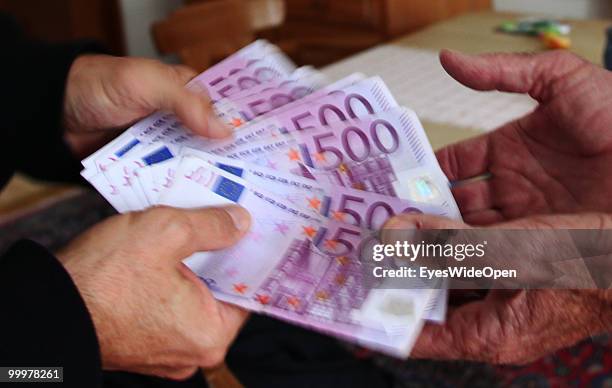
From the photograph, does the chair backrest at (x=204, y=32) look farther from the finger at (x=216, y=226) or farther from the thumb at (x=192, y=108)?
the finger at (x=216, y=226)

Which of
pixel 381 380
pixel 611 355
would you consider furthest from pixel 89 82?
pixel 611 355

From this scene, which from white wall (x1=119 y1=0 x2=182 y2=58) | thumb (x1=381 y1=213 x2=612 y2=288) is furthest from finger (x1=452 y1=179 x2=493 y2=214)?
white wall (x1=119 y1=0 x2=182 y2=58)

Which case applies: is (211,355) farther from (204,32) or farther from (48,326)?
(204,32)

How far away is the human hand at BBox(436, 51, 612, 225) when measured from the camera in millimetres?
723

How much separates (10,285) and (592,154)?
2.07 feet

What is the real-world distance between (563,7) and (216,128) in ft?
5.40

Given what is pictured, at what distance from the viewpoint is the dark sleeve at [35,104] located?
88 centimetres

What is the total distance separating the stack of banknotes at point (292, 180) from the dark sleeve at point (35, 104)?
187 mm

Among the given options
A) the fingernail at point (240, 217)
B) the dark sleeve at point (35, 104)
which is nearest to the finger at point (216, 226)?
the fingernail at point (240, 217)

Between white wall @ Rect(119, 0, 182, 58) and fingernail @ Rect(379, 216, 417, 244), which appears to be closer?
fingernail @ Rect(379, 216, 417, 244)

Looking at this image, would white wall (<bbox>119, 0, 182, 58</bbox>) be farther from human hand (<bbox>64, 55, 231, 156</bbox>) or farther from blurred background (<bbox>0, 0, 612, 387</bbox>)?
human hand (<bbox>64, 55, 231, 156</bbox>)

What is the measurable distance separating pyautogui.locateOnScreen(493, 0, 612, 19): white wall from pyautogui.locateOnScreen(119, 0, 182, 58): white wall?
151 cm

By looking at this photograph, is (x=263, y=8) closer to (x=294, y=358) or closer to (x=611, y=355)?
(x=294, y=358)

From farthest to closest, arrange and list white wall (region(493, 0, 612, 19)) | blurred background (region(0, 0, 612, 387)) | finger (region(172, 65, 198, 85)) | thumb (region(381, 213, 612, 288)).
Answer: white wall (region(493, 0, 612, 19)) → blurred background (region(0, 0, 612, 387)) → finger (region(172, 65, 198, 85)) → thumb (region(381, 213, 612, 288))
